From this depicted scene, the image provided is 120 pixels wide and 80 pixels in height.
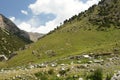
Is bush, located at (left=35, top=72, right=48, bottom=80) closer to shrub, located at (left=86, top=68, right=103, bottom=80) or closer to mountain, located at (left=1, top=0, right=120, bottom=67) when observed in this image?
shrub, located at (left=86, top=68, right=103, bottom=80)

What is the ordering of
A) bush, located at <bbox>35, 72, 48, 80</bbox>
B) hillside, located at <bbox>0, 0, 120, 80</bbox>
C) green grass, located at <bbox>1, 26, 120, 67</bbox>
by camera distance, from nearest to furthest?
bush, located at <bbox>35, 72, 48, 80</bbox>, hillside, located at <bbox>0, 0, 120, 80</bbox>, green grass, located at <bbox>1, 26, 120, 67</bbox>

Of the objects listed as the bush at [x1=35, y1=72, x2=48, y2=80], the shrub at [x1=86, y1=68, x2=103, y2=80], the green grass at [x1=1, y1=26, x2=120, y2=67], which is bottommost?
the shrub at [x1=86, y1=68, x2=103, y2=80]

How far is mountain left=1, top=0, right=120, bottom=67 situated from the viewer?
7400 centimetres

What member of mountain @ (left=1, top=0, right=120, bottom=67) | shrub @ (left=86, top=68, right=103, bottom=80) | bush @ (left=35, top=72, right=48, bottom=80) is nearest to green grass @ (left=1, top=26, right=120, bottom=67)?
mountain @ (left=1, top=0, right=120, bottom=67)

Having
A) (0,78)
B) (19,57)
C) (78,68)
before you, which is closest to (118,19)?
(19,57)

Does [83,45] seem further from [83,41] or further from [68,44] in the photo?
[68,44]

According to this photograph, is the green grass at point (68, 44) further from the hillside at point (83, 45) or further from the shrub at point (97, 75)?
the shrub at point (97, 75)

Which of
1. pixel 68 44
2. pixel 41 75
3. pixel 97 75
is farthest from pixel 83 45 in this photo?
pixel 97 75

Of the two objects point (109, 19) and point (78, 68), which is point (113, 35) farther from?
point (78, 68)

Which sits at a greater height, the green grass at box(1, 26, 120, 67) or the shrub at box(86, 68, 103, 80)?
the green grass at box(1, 26, 120, 67)

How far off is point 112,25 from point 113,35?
10081 millimetres

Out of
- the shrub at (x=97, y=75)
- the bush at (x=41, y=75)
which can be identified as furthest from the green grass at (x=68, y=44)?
the shrub at (x=97, y=75)

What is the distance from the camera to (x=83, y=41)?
8388 centimetres

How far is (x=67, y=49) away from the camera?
79.1 metres
